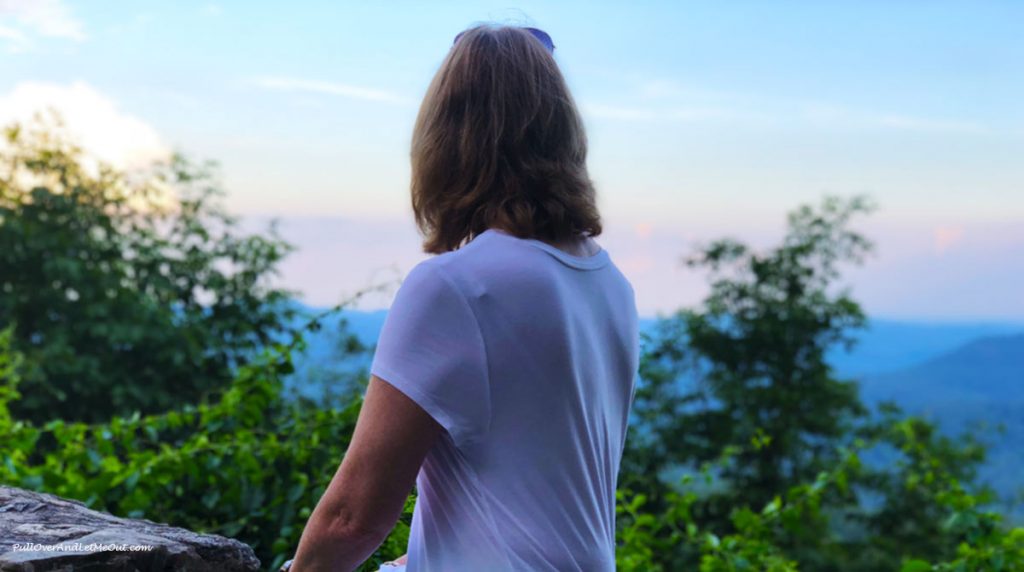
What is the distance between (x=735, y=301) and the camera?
12211mm

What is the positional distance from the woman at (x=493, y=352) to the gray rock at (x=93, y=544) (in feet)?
1.69

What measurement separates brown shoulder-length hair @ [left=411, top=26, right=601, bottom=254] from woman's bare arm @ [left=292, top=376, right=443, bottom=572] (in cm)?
28

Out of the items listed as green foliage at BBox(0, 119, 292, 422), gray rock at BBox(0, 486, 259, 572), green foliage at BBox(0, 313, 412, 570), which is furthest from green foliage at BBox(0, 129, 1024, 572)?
gray rock at BBox(0, 486, 259, 572)

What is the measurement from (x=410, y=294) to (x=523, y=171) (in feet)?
0.81

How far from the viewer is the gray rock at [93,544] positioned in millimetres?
1799

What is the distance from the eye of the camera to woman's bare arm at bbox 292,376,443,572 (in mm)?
1373

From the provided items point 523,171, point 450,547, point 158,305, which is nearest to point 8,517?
point 450,547

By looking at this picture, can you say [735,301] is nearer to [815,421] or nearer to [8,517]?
[815,421]

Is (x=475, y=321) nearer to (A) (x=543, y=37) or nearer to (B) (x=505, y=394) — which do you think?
(B) (x=505, y=394)

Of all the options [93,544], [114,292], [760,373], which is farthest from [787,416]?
[93,544]

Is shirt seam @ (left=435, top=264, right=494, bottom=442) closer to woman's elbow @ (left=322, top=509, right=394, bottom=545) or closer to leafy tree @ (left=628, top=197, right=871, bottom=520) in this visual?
woman's elbow @ (left=322, top=509, right=394, bottom=545)

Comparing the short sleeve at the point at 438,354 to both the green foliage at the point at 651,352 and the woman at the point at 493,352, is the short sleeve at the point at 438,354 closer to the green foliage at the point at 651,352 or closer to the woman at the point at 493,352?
the woman at the point at 493,352

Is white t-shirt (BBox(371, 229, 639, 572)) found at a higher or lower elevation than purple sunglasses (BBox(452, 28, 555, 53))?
lower

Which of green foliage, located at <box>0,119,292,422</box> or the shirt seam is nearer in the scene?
the shirt seam
